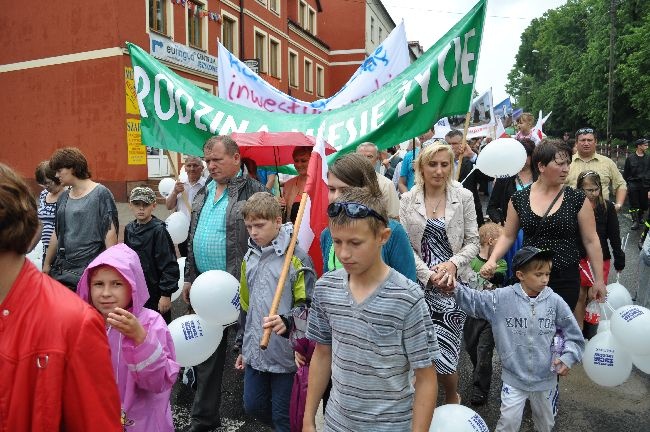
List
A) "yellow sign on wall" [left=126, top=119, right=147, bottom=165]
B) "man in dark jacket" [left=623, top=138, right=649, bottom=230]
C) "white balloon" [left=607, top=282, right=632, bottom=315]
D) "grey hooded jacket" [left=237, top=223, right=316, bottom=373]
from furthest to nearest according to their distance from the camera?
1. "yellow sign on wall" [left=126, top=119, right=147, bottom=165]
2. "man in dark jacket" [left=623, top=138, right=649, bottom=230]
3. "white balloon" [left=607, top=282, right=632, bottom=315]
4. "grey hooded jacket" [left=237, top=223, right=316, bottom=373]

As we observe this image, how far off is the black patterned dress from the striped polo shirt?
Answer: 1.23m

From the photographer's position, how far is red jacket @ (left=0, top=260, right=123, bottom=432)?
125 centimetres

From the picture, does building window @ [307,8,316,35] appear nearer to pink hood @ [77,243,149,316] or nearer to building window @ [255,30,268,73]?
building window @ [255,30,268,73]

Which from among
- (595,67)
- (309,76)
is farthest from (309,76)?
(595,67)

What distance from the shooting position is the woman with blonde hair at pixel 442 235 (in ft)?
10.5

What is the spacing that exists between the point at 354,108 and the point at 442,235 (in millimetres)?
1602

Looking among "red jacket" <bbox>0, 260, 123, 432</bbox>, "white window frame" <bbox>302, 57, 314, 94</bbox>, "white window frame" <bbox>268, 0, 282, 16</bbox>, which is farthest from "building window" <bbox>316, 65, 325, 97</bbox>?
"red jacket" <bbox>0, 260, 123, 432</bbox>

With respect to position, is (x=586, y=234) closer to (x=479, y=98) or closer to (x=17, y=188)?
(x=17, y=188)

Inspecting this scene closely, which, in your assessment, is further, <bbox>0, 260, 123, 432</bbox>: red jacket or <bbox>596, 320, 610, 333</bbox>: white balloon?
<bbox>596, 320, 610, 333</bbox>: white balloon

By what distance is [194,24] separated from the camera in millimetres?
20203

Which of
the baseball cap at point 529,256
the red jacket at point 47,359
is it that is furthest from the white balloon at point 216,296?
the red jacket at point 47,359

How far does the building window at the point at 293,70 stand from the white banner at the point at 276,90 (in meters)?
25.4

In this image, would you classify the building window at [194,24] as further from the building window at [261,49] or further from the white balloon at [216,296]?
the white balloon at [216,296]

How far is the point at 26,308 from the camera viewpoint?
128 centimetres
